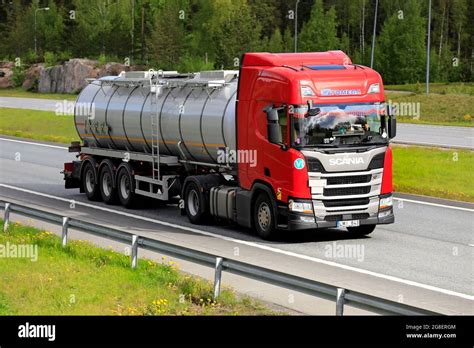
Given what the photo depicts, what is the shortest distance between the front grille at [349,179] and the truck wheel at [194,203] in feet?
12.8

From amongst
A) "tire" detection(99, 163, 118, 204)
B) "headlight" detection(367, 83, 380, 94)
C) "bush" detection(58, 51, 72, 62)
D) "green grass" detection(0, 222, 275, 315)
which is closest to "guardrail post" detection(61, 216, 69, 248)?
"green grass" detection(0, 222, 275, 315)

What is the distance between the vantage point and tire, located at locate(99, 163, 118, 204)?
88.5ft

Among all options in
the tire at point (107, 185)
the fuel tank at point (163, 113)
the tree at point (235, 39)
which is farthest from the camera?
the tree at point (235, 39)

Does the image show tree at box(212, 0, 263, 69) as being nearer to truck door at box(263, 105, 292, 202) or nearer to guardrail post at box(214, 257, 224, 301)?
truck door at box(263, 105, 292, 202)

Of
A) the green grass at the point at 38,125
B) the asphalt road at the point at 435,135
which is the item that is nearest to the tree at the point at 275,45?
the green grass at the point at 38,125

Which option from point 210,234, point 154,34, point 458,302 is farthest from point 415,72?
point 458,302

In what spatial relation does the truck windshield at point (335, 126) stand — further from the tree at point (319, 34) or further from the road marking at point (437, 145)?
the tree at point (319, 34)

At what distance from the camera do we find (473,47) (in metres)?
116

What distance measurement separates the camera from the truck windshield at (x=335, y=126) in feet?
65.0

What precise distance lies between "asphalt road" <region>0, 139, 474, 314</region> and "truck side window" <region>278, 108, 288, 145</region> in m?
2.15

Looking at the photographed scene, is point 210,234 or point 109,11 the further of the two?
point 109,11
